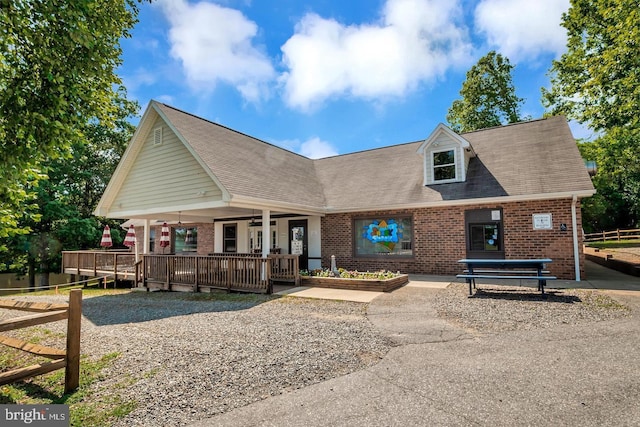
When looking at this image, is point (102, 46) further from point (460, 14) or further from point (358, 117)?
point (358, 117)

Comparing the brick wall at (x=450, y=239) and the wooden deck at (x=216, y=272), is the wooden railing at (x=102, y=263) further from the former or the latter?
the brick wall at (x=450, y=239)

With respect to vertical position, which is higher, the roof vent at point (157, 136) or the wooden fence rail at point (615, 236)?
the roof vent at point (157, 136)

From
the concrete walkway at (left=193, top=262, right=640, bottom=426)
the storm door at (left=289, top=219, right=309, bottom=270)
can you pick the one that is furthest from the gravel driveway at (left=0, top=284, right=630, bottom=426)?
the storm door at (left=289, top=219, right=309, bottom=270)

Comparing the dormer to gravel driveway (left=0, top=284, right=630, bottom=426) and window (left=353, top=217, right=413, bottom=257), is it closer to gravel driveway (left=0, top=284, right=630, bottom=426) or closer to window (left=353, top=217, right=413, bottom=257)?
window (left=353, top=217, right=413, bottom=257)

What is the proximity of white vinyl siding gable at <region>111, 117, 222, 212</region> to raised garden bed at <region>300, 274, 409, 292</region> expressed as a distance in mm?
4217

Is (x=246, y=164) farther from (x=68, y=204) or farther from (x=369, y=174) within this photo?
(x=68, y=204)

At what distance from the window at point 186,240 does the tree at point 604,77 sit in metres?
21.2

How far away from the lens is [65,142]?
17.1 feet

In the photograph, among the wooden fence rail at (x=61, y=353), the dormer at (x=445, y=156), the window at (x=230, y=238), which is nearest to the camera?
the wooden fence rail at (x=61, y=353)

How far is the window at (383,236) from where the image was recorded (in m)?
13.3

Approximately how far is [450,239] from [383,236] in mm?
2624

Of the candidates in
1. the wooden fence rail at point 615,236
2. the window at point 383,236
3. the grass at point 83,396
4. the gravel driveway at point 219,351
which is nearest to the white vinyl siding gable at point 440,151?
the window at point 383,236

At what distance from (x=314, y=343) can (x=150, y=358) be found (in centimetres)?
247

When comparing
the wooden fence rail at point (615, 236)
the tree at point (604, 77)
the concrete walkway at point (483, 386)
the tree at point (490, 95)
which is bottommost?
the concrete walkway at point (483, 386)
